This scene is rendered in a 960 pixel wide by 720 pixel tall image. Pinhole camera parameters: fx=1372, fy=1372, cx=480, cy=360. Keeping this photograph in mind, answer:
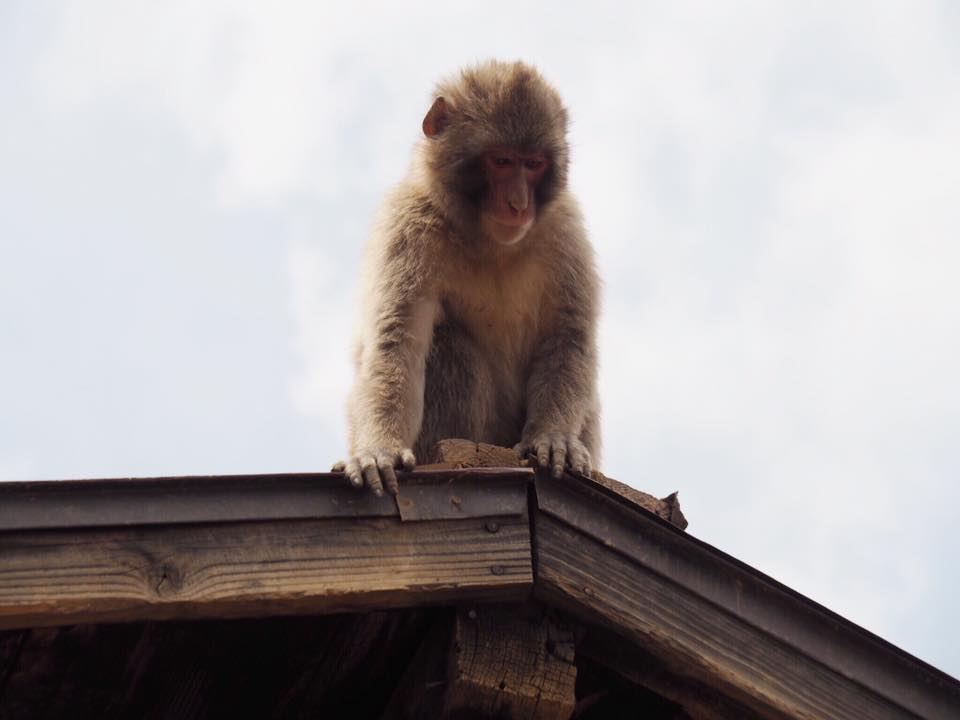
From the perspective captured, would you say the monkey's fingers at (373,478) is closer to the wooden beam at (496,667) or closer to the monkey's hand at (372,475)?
the monkey's hand at (372,475)

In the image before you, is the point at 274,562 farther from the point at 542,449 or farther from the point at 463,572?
the point at 542,449

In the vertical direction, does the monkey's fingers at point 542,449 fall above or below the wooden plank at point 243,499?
above

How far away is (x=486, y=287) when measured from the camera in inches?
215

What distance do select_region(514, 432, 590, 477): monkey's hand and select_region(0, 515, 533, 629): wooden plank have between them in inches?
58.4

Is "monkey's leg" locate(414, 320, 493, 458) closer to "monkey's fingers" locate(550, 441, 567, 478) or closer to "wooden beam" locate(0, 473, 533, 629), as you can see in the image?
"monkey's fingers" locate(550, 441, 567, 478)

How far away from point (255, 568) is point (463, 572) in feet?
1.49

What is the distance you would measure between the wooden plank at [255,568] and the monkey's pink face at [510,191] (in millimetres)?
2446

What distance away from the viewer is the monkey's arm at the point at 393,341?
5.05m

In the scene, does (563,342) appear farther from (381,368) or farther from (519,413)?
(381,368)

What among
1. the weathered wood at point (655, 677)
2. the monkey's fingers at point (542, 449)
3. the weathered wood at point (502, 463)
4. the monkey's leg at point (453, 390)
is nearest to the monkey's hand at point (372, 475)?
the weathered wood at point (655, 677)

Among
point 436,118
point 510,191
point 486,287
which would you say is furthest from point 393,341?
point 436,118

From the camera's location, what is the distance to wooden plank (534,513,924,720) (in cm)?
309

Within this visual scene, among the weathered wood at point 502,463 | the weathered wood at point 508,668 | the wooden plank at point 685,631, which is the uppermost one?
the weathered wood at point 502,463

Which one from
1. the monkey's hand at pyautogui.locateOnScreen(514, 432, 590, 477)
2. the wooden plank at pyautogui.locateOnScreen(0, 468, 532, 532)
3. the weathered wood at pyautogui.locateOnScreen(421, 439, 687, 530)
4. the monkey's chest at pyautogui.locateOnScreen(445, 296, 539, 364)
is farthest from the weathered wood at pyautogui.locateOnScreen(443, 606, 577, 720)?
the monkey's chest at pyautogui.locateOnScreen(445, 296, 539, 364)
